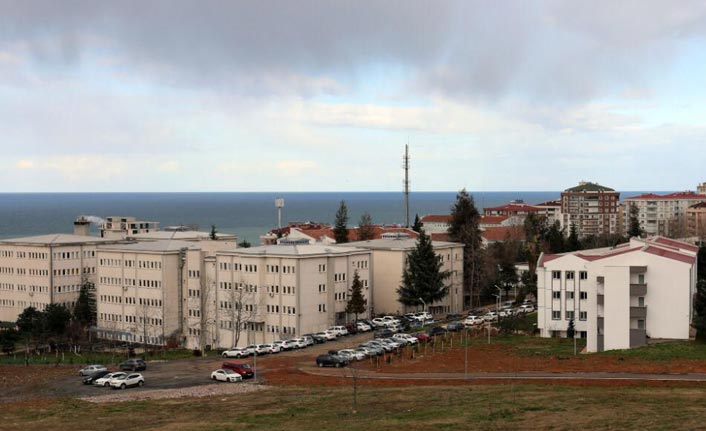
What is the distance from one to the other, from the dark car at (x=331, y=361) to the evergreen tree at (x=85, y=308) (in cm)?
4004

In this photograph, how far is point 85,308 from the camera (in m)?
90.8

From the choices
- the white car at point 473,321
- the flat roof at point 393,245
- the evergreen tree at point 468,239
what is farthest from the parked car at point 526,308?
the flat roof at point 393,245

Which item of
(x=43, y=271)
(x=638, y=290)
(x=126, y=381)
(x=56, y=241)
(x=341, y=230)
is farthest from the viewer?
(x=341, y=230)

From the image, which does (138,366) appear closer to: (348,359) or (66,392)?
(66,392)

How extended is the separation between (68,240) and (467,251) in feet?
149

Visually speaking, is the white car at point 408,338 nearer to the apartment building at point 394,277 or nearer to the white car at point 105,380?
the apartment building at point 394,277

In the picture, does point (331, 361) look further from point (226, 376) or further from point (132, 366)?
point (132, 366)

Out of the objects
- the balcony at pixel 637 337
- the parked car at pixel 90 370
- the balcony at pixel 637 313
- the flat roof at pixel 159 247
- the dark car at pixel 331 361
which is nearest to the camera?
the parked car at pixel 90 370

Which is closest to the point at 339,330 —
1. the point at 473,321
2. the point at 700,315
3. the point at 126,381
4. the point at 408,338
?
the point at 408,338

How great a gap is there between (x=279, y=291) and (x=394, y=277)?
638 inches

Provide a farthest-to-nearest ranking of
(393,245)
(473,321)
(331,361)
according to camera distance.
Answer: (393,245), (473,321), (331,361)

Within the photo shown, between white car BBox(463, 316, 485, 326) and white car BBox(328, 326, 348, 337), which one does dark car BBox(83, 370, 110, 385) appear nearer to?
white car BBox(328, 326, 348, 337)

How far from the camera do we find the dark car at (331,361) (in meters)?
56.6

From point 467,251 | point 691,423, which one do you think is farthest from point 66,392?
point 467,251
